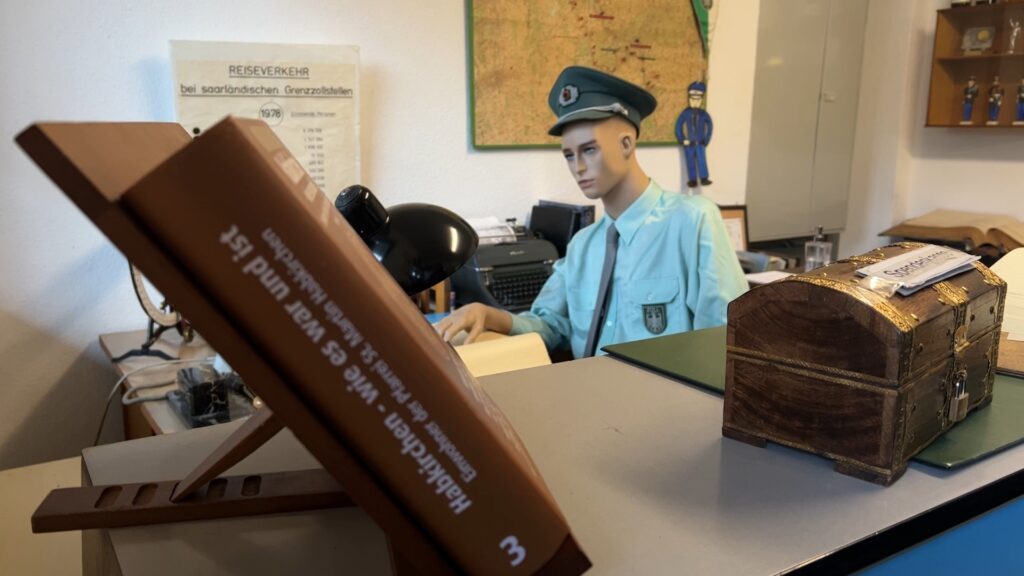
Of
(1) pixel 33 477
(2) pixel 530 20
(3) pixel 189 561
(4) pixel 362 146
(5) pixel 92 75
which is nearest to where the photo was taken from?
(3) pixel 189 561

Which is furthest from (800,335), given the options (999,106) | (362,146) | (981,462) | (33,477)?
(999,106)

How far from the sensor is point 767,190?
3.38m

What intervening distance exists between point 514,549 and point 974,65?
409cm

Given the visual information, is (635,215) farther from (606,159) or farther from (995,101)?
(995,101)

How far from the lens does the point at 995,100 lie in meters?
3.37

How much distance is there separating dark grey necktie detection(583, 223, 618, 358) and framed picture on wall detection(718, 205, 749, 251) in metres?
1.62

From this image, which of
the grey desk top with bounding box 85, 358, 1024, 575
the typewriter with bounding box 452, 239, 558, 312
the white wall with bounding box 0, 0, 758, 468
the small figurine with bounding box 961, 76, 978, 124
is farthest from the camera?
the small figurine with bounding box 961, 76, 978, 124

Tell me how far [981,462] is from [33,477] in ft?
5.47

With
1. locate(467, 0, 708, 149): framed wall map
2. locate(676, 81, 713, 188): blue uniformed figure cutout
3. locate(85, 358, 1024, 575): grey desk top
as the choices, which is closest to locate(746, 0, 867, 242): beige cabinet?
locate(676, 81, 713, 188): blue uniformed figure cutout

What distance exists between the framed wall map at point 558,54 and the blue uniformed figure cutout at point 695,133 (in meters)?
0.04

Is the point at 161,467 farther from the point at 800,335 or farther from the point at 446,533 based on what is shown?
the point at 800,335

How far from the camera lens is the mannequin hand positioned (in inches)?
60.0

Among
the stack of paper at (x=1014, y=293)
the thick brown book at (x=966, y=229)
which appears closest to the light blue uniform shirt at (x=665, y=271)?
the stack of paper at (x=1014, y=293)

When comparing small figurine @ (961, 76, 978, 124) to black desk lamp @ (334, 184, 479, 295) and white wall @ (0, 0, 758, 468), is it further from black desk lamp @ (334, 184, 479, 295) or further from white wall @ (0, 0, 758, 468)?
black desk lamp @ (334, 184, 479, 295)
